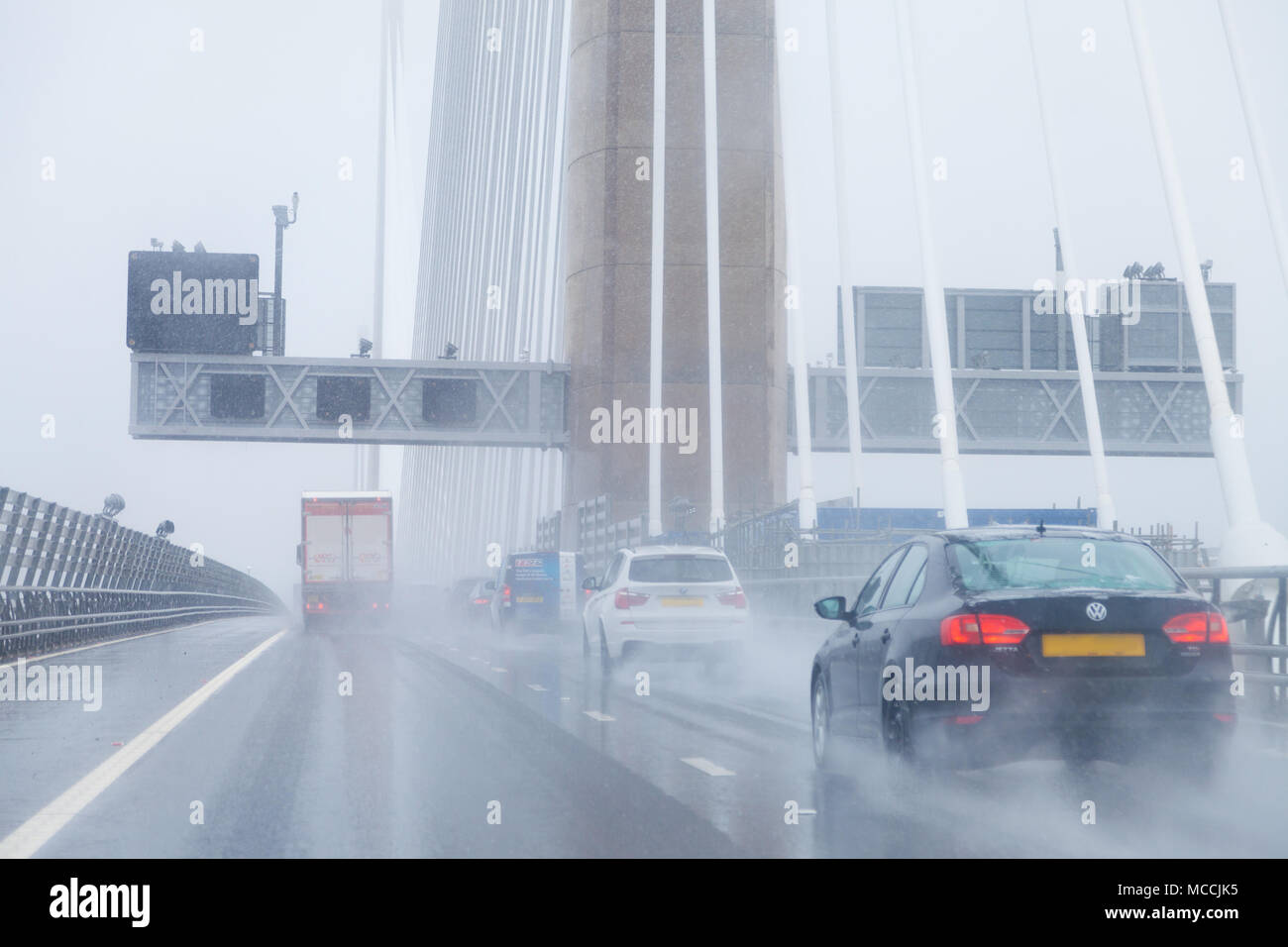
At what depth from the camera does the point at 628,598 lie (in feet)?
66.6

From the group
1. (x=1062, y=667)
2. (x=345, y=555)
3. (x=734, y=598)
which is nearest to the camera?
(x=1062, y=667)

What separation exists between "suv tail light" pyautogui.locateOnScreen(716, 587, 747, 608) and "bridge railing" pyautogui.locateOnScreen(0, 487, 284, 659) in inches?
394

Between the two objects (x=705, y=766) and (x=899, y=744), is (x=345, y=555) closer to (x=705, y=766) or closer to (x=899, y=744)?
(x=705, y=766)

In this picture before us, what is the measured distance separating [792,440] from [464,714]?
52245 millimetres

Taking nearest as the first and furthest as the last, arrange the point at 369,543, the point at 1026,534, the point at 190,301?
1. the point at 1026,534
2. the point at 369,543
3. the point at 190,301

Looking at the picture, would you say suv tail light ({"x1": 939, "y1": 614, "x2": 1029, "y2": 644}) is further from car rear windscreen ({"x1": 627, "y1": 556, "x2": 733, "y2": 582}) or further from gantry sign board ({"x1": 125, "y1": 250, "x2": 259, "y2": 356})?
gantry sign board ({"x1": 125, "y1": 250, "x2": 259, "y2": 356})

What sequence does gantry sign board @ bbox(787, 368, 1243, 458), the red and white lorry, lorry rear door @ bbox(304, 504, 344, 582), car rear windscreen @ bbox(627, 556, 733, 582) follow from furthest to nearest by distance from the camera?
1. gantry sign board @ bbox(787, 368, 1243, 458)
2. lorry rear door @ bbox(304, 504, 344, 582)
3. the red and white lorry
4. car rear windscreen @ bbox(627, 556, 733, 582)

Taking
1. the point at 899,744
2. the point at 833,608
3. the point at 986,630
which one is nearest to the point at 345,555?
the point at 833,608

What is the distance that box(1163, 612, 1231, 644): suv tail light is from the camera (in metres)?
8.41

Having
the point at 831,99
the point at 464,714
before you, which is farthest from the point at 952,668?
the point at 831,99

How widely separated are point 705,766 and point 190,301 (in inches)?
2068

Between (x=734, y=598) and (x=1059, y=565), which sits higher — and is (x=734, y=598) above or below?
above

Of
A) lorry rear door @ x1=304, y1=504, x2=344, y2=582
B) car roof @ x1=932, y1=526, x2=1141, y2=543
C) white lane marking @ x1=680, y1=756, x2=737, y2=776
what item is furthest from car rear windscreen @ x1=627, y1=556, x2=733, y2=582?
lorry rear door @ x1=304, y1=504, x2=344, y2=582

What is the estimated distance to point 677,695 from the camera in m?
18.1
